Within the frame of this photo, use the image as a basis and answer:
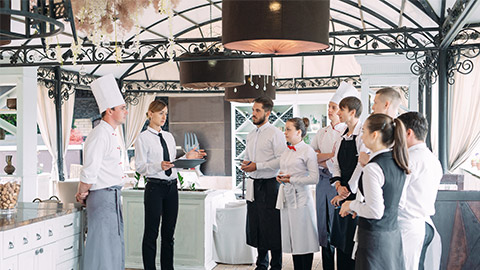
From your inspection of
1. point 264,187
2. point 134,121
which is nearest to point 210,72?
point 264,187

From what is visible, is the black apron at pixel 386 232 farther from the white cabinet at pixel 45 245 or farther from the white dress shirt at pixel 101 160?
the white cabinet at pixel 45 245

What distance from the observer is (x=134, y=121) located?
11961 millimetres

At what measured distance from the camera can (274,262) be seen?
479cm

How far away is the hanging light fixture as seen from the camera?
9.71 ft

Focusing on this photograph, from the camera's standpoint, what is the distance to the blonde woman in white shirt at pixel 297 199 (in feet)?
14.4

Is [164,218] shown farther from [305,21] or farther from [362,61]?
[362,61]

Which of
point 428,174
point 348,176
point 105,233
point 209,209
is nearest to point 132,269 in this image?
point 209,209

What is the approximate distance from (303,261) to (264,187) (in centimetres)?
70

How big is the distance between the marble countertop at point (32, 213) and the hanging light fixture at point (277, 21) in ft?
5.10

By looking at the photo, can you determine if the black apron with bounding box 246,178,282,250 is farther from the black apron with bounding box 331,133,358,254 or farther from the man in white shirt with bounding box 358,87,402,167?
the man in white shirt with bounding box 358,87,402,167

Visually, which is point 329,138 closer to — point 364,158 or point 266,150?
point 266,150

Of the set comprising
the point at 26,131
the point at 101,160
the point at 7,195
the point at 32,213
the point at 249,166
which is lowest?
the point at 32,213

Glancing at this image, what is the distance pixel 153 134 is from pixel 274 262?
5.05 ft

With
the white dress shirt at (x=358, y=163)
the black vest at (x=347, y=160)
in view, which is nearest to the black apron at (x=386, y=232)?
the white dress shirt at (x=358, y=163)
